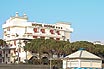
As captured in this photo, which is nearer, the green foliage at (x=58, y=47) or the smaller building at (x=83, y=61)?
the smaller building at (x=83, y=61)

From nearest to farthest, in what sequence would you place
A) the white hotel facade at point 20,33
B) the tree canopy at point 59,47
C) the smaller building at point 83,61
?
the smaller building at point 83,61 → the tree canopy at point 59,47 → the white hotel facade at point 20,33

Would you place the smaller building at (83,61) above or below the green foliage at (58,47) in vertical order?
above

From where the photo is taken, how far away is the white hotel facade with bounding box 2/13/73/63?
285 feet

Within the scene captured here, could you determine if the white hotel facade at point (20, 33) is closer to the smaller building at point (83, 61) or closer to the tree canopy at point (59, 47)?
the tree canopy at point (59, 47)

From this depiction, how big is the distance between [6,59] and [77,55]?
201ft

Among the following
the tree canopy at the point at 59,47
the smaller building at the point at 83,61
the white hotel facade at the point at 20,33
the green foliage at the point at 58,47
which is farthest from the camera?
the white hotel facade at the point at 20,33

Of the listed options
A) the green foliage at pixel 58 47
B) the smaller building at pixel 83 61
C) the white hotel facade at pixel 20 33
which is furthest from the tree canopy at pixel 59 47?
the smaller building at pixel 83 61

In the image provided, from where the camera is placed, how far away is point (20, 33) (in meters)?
89.4

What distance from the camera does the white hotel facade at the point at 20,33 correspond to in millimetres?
87000

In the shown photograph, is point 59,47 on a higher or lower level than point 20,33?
lower

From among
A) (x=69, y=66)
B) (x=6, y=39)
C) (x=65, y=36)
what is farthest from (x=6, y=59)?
(x=69, y=66)

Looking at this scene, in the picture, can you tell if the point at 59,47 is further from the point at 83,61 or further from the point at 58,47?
the point at 83,61

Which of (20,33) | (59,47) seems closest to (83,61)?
(59,47)

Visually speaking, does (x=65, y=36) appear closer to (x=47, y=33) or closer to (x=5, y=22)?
(x=47, y=33)
